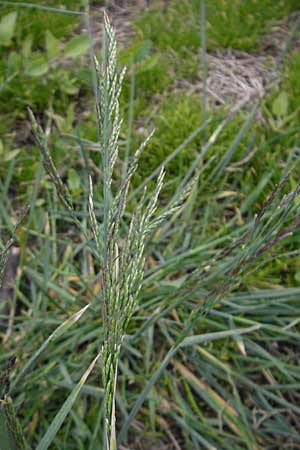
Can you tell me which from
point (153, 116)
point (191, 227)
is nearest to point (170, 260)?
point (191, 227)

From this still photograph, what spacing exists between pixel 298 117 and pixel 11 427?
1530 mm

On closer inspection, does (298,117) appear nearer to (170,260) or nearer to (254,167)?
(254,167)

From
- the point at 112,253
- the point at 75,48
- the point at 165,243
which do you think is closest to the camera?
the point at 112,253

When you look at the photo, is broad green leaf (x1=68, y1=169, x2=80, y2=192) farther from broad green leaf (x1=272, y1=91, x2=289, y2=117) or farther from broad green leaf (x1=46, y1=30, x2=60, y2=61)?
broad green leaf (x1=272, y1=91, x2=289, y2=117)

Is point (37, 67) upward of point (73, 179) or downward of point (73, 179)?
upward

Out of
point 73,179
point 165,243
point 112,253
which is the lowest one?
point 165,243

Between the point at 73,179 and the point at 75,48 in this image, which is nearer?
the point at 73,179

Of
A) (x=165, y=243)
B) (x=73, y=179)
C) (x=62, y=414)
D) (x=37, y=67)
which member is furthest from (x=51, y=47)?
(x=62, y=414)

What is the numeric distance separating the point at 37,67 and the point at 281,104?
2.54 feet

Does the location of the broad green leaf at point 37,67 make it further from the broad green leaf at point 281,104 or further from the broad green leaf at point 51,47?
the broad green leaf at point 281,104

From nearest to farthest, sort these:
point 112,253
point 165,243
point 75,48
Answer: point 112,253 → point 165,243 → point 75,48

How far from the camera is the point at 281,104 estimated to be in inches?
75.4

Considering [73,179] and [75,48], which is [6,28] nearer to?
[75,48]

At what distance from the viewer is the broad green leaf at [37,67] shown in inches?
75.0
